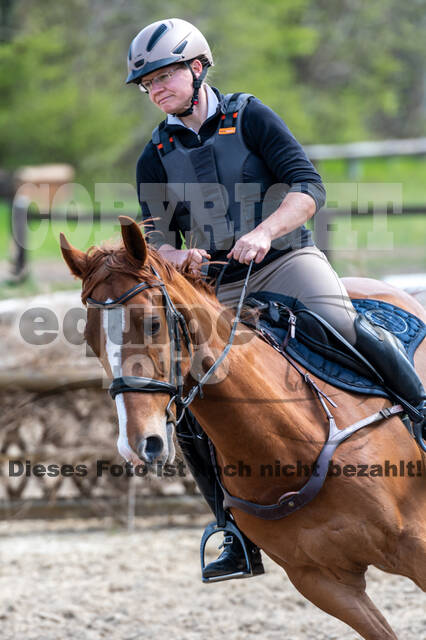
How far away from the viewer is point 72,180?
23812 millimetres

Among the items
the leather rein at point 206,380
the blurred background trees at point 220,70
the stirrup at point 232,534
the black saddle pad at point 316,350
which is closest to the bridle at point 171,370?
the leather rein at point 206,380

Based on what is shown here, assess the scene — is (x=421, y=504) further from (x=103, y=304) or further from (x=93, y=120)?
(x=93, y=120)

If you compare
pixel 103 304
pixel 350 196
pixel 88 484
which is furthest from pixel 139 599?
pixel 350 196

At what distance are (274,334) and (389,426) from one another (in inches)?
22.6

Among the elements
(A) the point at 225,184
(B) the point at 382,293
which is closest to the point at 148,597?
(B) the point at 382,293

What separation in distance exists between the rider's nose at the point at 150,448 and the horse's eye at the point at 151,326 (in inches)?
13.1

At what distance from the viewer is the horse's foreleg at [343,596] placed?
3244 mm

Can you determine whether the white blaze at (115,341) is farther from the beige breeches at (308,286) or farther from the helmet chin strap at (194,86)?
the helmet chin strap at (194,86)

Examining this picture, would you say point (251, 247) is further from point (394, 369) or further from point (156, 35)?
point (156, 35)

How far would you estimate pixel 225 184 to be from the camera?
3422mm

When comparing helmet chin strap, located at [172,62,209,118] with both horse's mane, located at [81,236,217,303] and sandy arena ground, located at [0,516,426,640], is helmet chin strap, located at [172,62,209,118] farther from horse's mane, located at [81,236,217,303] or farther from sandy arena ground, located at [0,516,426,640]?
sandy arena ground, located at [0,516,426,640]

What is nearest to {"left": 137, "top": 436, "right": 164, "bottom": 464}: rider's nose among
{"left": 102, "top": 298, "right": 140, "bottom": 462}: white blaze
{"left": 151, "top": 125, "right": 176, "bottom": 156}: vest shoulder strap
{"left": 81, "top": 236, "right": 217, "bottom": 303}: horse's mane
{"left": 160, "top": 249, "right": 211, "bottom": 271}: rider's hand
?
{"left": 102, "top": 298, "right": 140, "bottom": 462}: white blaze

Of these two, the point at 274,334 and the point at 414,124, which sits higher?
the point at 414,124

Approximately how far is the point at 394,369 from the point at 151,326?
43.9 inches
